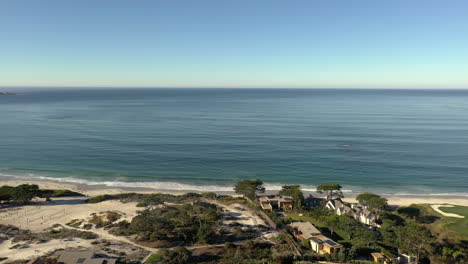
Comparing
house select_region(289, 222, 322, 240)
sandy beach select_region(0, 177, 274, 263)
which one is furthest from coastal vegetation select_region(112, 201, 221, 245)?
house select_region(289, 222, 322, 240)

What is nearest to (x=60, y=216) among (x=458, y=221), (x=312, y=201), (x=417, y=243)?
(x=312, y=201)

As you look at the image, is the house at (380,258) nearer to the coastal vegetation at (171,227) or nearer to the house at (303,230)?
the house at (303,230)

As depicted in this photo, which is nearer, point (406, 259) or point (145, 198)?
point (406, 259)

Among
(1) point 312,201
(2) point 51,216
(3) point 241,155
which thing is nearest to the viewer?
(2) point 51,216

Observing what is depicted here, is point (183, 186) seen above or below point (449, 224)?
below

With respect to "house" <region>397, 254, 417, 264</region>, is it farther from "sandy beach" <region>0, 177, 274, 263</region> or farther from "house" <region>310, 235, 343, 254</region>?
"sandy beach" <region>0, 177, 274, 263</region>

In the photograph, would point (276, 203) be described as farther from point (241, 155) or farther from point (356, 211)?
point (241, 155)

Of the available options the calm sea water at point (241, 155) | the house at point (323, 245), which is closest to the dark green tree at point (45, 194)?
the calm sea water at point (241, 155)
